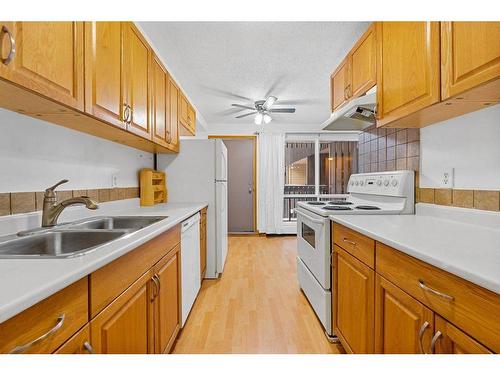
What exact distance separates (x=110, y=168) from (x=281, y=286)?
1945mm

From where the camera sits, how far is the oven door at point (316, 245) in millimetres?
1703

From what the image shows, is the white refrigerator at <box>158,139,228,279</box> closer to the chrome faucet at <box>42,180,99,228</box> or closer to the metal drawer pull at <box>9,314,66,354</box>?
the chrome faucet at <box>42,180,99,228</box>

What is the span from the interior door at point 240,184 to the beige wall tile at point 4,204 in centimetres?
410

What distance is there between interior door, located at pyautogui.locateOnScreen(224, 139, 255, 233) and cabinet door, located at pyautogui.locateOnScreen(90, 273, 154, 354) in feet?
13.1

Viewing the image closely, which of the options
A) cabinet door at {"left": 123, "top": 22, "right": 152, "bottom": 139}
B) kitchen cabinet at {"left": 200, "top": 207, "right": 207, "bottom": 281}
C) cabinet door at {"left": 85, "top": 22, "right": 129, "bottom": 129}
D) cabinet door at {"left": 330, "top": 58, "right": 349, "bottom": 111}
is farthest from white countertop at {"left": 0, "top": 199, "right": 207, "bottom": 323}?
cabinet door at {"left": 330, "top": 58, "right": 349, "bottom": 111}

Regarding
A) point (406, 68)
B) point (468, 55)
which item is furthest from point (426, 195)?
point (468, 55)

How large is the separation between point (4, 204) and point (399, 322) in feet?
5.63

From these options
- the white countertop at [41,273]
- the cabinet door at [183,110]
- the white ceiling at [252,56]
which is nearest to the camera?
the white countertop at [41,273]

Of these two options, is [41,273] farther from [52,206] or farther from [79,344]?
[52,206]

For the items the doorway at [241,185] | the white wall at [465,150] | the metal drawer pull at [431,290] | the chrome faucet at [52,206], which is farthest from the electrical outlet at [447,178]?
the doorway at [241,185]

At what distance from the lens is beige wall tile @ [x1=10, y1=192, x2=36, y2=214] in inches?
44.0

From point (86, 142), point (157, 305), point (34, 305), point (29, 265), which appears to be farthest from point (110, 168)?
point (34, 305)

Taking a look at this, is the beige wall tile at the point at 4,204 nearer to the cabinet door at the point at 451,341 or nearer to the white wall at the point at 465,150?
the cabinet door at the point at 451,341

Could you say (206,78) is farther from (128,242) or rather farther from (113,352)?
(113,352)
